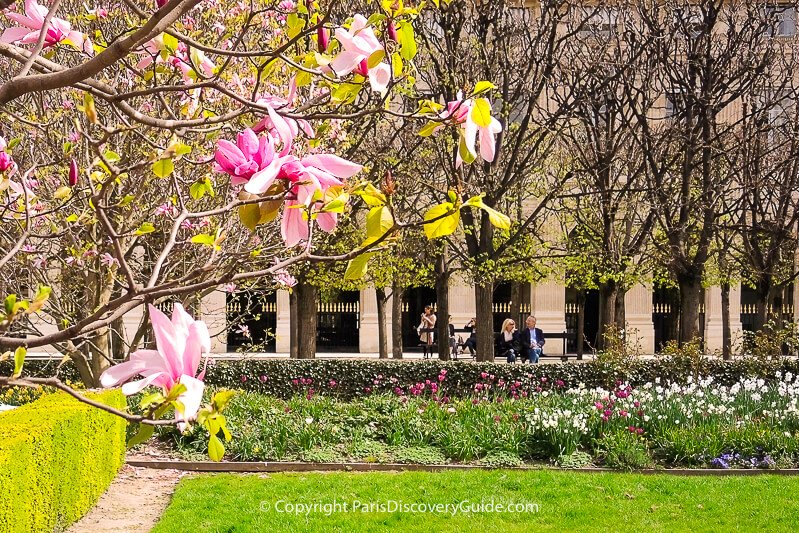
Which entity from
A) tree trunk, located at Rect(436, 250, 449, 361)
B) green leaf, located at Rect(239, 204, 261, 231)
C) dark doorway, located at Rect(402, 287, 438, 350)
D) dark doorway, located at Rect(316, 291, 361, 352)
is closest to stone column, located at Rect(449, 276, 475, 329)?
dark doorway, located at Rect(402, 287, 438, 350)

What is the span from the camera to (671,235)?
1758 cm

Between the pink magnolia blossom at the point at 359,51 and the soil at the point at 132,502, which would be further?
the soil at the point at 132,502

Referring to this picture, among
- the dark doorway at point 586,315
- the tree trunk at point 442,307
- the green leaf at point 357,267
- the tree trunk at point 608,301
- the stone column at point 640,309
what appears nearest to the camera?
the green leaf at point 357,267

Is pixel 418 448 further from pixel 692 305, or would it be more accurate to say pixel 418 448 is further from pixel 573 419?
pixel 692 305

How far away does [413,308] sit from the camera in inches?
1427

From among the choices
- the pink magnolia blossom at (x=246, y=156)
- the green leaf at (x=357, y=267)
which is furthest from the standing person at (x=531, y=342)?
the pink magnolia blossom at (x=246, y=156)

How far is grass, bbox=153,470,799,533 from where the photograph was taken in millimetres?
7410

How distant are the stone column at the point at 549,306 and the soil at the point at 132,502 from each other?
24.3 meters

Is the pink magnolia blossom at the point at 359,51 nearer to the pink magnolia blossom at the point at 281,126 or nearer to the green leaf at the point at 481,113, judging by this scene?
the pink magnolia blossom at the point at 281,126

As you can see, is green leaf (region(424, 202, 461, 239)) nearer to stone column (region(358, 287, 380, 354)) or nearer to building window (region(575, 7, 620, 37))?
building window (region(575, 7, 620, 37))

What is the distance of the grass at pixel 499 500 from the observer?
24.3ft

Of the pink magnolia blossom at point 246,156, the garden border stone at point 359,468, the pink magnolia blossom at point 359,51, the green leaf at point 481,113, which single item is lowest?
the garden border stone at point 359,468

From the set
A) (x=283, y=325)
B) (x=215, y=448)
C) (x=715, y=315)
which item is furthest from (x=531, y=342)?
(x=215, y=448)

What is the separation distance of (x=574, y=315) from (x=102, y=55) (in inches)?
1386
